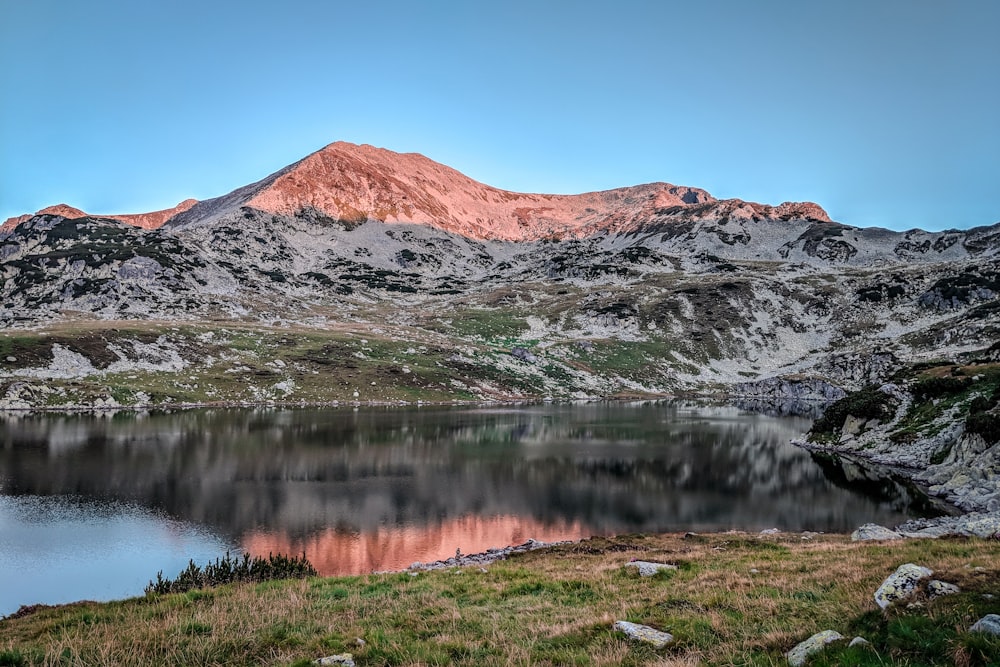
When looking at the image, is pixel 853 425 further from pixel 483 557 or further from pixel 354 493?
pixel 354 493

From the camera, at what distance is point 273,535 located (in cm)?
3622

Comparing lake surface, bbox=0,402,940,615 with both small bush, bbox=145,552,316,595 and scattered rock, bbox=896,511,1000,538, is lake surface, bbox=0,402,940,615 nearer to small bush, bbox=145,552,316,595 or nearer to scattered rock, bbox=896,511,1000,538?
scattered rock, bbox=896,511,1000,538

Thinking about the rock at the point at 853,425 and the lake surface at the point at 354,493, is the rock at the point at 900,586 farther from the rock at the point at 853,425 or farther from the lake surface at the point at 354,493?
the rock at the point at 853,425

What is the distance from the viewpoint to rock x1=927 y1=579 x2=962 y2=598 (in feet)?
36.5

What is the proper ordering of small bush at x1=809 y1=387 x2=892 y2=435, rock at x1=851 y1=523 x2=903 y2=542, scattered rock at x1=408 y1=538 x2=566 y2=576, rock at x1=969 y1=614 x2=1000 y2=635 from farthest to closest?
small bush at x1=809 y1=387 x2=892 y2=435 < scattered rock at x1=408 y1=538 x2=566 y2=576 < rock at x1=851 y1=523 x2=903 y2=542 < rock at x1=969 y1=614 x2=1000 y2=635

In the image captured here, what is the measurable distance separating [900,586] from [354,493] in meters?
42.6

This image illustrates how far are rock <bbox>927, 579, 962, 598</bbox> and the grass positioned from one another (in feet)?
1.13

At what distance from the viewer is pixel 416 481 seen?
52688 millimetres

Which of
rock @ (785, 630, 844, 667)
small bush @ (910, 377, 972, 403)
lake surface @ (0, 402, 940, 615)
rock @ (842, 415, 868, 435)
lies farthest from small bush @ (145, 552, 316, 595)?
rock @ (842, 415, 868, 435)

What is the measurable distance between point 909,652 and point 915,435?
220 ft

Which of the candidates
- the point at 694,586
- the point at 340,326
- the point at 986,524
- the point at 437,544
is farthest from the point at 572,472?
the point at 340,326

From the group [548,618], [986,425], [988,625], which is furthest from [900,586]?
[986,425]

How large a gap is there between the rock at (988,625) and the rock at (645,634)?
16.5 feet

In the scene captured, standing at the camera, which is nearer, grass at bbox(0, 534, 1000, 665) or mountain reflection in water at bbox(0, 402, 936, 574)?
grass at bbox(0, 534, 1000, 665)
